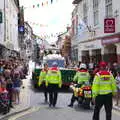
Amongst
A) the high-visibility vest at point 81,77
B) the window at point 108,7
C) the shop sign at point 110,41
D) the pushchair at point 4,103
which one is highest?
the window at point 108,7

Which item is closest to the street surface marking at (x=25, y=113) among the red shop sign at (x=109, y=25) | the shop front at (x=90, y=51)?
the red shop sign at (x=109, y=25)

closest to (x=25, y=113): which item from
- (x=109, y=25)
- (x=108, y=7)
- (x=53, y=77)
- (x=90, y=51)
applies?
(x=53, y=77)

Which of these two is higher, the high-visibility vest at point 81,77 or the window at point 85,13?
the window at point 85,13

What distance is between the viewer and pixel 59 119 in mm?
16234

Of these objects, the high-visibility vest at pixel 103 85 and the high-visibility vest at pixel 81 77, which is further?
the high-visibility vest at pixel 81 77

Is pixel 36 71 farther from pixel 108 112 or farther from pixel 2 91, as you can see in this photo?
pixel 108 112

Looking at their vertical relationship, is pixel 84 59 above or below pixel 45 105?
above

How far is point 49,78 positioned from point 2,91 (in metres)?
3.35

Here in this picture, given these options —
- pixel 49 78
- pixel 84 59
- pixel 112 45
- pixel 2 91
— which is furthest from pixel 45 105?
pixel 84 59

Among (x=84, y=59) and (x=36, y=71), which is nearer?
(x=36, y=71)

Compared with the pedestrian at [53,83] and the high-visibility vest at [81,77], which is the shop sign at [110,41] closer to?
the high-visibility vest at [81,77]

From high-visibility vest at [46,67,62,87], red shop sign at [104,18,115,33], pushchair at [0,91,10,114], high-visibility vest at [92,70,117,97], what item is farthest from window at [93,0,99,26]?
high-visibility vest at [92,70,117,97]

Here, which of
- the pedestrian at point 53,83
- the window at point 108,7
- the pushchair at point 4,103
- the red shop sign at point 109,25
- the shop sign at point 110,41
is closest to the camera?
the pushchair at point 4,103

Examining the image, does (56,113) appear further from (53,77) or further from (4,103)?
(53,77)
